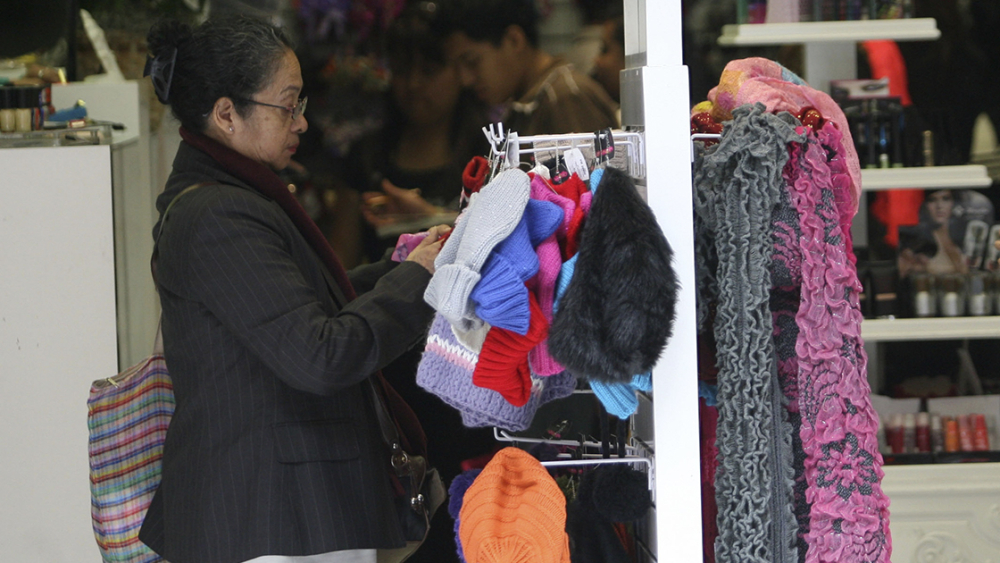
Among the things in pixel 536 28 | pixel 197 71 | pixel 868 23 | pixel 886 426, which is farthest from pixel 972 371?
pixel 197 71

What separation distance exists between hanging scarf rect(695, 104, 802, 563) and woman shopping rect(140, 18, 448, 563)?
53cm

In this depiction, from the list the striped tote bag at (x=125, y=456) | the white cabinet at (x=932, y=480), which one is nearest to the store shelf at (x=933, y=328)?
the white cabinet at (x=932, y=480)

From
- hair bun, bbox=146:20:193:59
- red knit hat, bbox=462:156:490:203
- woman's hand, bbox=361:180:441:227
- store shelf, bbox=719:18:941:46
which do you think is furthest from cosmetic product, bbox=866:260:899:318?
hair bun, bbox=146:20:193:59

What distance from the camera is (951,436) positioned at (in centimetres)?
320

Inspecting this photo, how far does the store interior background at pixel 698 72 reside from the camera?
11.0ft

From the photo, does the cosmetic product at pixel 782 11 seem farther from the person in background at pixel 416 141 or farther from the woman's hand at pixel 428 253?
the woman's hand at pixel 428 253

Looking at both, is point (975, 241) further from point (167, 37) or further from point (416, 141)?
point (167, 37)

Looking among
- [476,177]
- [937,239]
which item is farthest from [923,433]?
[476,177]

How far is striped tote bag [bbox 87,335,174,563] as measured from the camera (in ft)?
6.30

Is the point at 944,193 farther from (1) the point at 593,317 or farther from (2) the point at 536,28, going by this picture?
(1) the point at 593,317

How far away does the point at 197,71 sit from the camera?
1755 millimetres

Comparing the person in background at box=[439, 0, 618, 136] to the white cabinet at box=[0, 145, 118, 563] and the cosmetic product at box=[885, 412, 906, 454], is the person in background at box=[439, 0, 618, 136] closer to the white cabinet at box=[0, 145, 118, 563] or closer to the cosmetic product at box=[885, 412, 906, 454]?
the white cabinet at box=[0, 145, 118, 563]

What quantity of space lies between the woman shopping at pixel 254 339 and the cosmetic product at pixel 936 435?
84.2 inches

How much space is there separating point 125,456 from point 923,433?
2.48 m
